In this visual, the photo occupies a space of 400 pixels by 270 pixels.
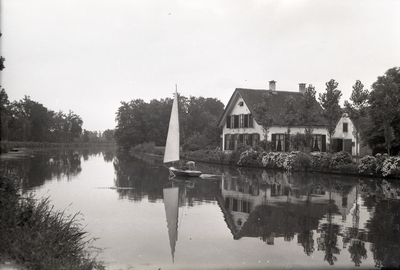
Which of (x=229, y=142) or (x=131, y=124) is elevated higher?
(x=131, y=124)

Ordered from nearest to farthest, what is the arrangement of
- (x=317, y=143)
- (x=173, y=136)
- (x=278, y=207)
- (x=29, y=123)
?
1. (x=278, y=207)
2. (x=173, y=136)
3. (x=317, y=143)
4. (x=29, y=123)

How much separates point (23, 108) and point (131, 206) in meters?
79.6

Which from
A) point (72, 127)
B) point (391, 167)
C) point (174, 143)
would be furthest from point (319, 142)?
Result: point (72, 127)

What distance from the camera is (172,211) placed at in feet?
36.8

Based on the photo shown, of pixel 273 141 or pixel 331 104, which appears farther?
pixel 273 141

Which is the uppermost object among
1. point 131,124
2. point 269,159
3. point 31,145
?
point 131,124

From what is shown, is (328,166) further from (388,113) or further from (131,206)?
(131,206)

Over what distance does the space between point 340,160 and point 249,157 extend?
327 inches

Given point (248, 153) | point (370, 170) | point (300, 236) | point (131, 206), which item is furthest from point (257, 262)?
point (248, 153)

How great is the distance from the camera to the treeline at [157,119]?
66312mm

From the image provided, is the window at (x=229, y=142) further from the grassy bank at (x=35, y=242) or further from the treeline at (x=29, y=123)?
the treeline at (x=29, y=123)

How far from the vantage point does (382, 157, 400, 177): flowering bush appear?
2047 cm

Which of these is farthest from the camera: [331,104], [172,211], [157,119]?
[157,119]

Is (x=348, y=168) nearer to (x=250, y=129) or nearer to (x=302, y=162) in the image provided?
(x=302, y=162)
